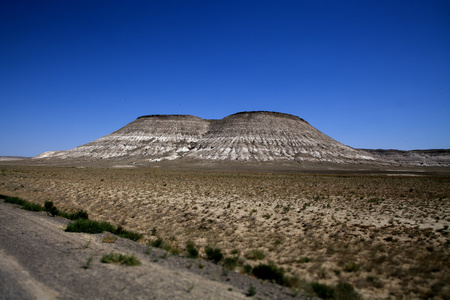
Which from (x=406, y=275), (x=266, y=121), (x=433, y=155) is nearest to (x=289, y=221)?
(x=406, y=275)

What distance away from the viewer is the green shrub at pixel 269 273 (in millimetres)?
7320

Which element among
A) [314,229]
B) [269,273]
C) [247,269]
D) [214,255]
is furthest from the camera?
[314,229]

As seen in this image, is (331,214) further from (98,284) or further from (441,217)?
(98,284)

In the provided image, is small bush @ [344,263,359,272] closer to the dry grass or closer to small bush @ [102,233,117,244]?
the dry grass

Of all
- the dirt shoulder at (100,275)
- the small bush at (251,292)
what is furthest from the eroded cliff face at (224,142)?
the small bush at (251,292)

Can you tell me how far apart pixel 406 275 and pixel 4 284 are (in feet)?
33.7

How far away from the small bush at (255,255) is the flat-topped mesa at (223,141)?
82006 mm

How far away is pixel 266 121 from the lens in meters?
119

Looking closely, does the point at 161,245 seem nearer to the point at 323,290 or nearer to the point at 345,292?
the point at 323,290

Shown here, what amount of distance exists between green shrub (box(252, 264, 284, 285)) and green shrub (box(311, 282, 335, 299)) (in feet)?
2.80

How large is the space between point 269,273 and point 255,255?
5.60 feet

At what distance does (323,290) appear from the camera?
21.5ft

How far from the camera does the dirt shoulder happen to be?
237 inches

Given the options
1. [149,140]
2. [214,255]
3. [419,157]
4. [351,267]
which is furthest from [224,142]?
[419,157]
